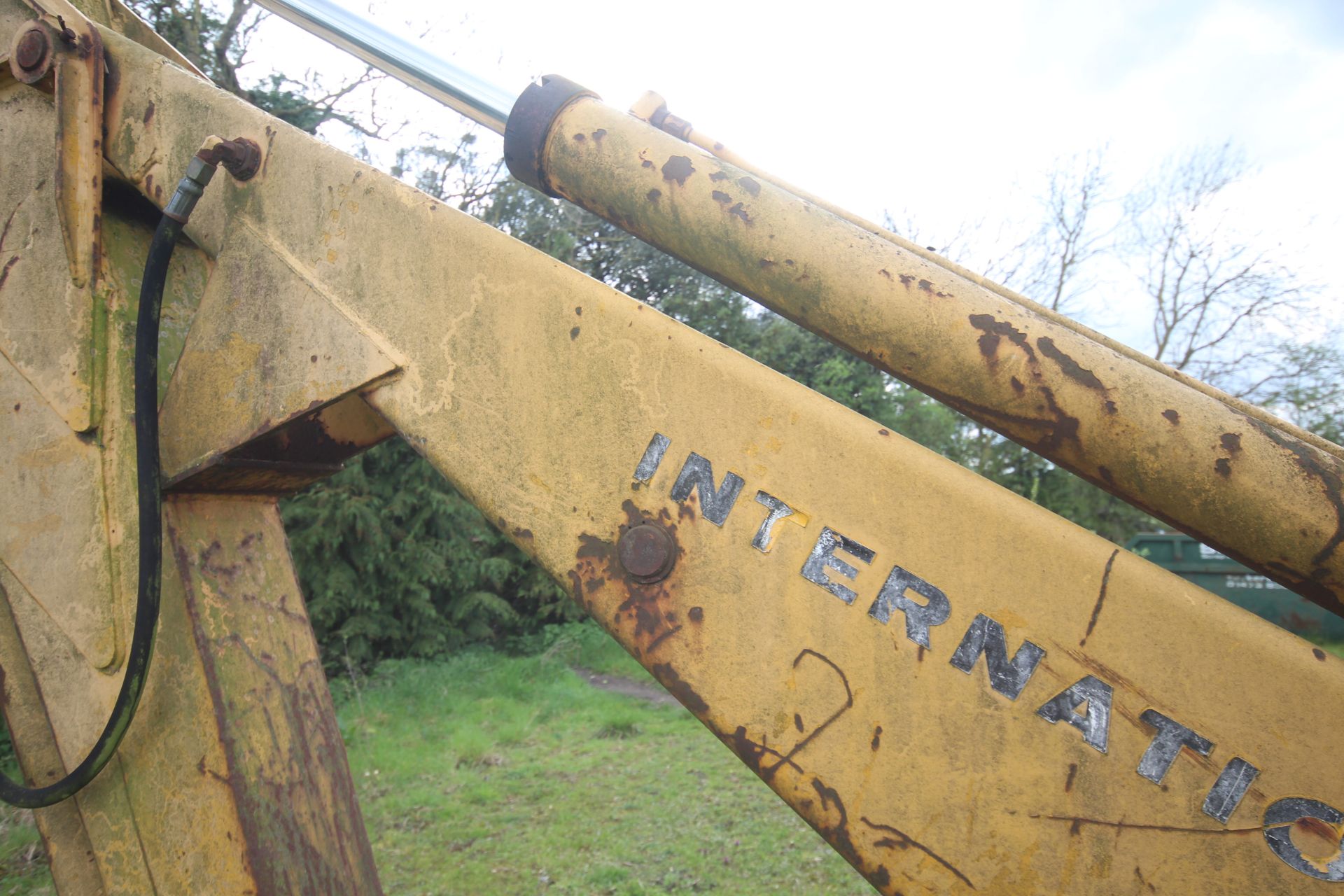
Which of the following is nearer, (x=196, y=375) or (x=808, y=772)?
(x=808, y=772)

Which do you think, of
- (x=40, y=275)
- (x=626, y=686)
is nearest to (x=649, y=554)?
(x=40, y=275)

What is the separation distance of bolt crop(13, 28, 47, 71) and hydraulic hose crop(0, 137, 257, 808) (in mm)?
398

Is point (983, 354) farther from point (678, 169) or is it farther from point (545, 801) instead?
point (545, 801)

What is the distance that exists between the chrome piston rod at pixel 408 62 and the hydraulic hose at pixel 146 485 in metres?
0.36

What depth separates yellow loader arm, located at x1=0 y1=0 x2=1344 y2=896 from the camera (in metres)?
1.02

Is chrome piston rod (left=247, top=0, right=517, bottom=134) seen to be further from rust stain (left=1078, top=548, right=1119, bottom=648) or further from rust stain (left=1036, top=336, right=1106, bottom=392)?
rust stain (left=1078, top=548, right=1119, bottom=648)

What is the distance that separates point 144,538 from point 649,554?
0.82 meters

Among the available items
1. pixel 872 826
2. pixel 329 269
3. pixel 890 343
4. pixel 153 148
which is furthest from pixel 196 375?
pixel 872 826

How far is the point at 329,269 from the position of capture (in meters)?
1.43

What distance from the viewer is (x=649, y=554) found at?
120cm

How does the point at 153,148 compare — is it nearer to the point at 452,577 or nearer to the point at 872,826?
the point at 872,826

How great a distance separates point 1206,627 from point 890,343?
0.55 m

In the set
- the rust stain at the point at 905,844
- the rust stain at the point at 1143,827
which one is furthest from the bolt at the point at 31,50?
the rust stain at the point at 1143,827

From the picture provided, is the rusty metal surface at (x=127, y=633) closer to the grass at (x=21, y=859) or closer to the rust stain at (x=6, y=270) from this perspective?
the rust stain at (x=6, y=270)
